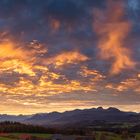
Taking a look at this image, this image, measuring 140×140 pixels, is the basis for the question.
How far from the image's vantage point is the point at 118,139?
19625 cm

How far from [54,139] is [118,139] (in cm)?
3460

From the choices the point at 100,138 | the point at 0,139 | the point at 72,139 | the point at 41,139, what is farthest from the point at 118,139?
the point at 0,139

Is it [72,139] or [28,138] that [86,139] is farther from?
[28,138]

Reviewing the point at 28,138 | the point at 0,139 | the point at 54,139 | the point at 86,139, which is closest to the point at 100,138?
the point at 86,139

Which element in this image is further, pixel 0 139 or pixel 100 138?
pixel 100 138

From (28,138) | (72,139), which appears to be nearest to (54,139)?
(72,139)

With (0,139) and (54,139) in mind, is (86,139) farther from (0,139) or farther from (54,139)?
(0,139)

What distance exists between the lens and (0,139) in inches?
5610

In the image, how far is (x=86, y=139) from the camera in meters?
198

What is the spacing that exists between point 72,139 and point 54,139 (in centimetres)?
977

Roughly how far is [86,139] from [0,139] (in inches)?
2635

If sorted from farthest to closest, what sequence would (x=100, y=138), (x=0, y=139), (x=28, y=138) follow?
(x=100, y=138) → (x=28, y=138) → (x=0, y=139)

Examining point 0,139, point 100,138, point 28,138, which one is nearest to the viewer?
point 0,139

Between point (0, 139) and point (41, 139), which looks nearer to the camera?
point (0, 139)
